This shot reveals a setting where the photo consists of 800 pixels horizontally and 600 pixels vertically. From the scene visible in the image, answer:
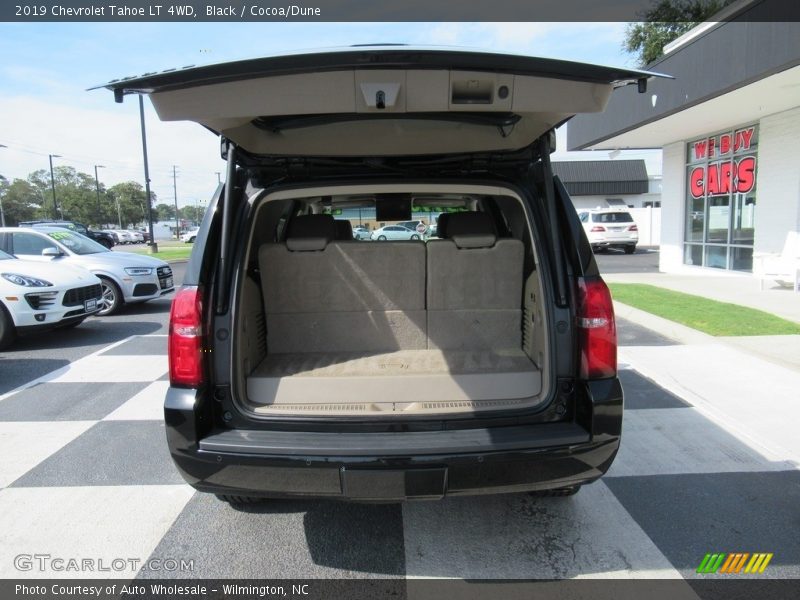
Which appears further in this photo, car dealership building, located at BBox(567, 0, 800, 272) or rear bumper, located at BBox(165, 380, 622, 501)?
car dealership building, located at BBox(567, 0, 800, 272)

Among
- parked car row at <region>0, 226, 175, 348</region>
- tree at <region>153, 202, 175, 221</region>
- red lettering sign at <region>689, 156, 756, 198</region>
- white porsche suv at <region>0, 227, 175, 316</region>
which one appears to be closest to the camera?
parked car row at <region>0, 226, 175, 348</region>

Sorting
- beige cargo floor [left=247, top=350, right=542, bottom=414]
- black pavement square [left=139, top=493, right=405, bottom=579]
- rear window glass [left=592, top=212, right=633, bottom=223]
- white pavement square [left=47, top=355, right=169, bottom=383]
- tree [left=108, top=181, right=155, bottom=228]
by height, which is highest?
tree [left=108, top=181, right=155, bottom=228]

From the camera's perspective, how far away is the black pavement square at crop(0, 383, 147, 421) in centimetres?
452

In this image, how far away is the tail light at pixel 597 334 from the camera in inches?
97.2

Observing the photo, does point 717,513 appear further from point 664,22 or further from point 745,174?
point 664,22

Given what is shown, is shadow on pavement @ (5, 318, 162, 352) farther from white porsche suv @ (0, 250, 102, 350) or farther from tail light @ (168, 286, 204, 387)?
tail light @ (168, 286, 204, 387)

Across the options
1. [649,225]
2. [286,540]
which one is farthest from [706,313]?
[649,225]

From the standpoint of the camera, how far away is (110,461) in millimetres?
3656

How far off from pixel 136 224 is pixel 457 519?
110m

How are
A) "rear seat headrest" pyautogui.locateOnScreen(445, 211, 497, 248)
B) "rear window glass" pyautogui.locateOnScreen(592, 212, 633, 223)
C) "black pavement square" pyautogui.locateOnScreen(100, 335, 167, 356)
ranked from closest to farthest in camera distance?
"rear seat headrest" pyautogui.locateOnScreen(445, 211, 497, 248)
"black pavement square" pyautogui.locateOnScreen(100, 335, 167, 356)
"rear window glass" pyautogui.locateOnScreen(592, 212, 633, 223)

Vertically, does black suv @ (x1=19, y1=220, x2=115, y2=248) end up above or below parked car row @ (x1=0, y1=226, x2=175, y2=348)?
above

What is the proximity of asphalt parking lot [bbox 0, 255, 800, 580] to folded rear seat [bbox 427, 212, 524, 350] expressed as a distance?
0.97 meters

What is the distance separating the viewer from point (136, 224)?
99.9m

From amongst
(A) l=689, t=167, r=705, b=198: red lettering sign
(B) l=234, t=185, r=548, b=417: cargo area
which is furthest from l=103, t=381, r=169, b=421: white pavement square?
(A) l=689, t=167, r=705, b=198: red lettering sign
